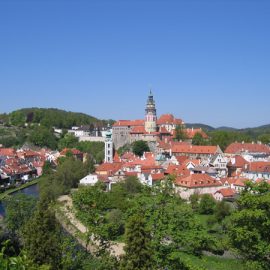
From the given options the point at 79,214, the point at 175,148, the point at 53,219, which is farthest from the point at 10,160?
the point at 79,214

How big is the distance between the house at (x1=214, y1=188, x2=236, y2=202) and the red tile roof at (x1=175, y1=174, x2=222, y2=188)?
1647mm

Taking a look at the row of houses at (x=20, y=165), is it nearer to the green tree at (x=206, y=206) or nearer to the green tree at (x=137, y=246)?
the green tree at (x=206, y=206)

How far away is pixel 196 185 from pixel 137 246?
2702 centimetres

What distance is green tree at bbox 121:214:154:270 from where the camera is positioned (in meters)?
12.1

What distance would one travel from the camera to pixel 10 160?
195 feet

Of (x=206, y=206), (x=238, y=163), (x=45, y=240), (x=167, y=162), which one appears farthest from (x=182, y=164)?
(x=45, y=240)

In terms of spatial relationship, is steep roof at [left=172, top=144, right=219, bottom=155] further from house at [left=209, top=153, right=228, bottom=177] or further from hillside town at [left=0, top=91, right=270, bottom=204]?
house at [left=209, top=153, right=228, bottom=177]

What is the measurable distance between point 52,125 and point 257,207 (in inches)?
3735

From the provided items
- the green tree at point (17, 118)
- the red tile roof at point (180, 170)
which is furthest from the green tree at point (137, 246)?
the green tree at point (17, 118)

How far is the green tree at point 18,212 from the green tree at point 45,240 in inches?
292

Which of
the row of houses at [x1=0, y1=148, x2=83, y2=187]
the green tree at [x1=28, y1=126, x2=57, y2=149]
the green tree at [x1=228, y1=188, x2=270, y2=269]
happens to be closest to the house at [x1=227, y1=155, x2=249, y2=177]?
the row of houses at [x1=0, y1=148, x2=83, y2=187]

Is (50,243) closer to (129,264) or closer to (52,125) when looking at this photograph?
(129,264)

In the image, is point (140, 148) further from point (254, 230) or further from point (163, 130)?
point (254, 230)

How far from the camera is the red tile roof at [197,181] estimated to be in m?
38.8
